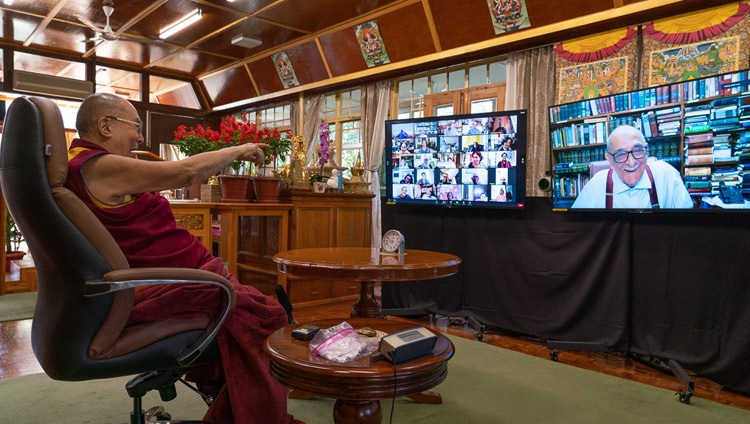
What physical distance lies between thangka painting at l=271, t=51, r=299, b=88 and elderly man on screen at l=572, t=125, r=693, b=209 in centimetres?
450

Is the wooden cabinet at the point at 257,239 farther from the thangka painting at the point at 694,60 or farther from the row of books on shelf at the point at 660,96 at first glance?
the thangka painting at the point at 694,60

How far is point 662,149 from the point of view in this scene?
2801 mm

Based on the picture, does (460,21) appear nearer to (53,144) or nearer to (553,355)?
(553,355)

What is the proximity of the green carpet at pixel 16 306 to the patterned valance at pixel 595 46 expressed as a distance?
4.69 m

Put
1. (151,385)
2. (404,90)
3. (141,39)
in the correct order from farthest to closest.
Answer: (141,39) → (404,90) → (151,385)

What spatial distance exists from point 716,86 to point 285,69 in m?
5.18

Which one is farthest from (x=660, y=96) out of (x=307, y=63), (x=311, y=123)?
(x=311, y=123)

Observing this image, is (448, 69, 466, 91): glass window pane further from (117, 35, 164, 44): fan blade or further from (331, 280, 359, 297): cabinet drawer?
(117, 35, 164, 44): fan blade

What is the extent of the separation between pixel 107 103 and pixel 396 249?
4.85ft

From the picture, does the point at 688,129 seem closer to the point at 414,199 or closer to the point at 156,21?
the point at 414,199

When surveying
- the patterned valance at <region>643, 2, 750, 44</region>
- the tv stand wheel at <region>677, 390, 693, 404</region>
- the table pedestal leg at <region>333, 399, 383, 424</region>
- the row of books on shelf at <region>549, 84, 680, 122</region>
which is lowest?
the tv stand wheel at <region>677, 390, 693, 404</region>

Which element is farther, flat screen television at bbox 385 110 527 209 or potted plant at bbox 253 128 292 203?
potted plant at bbox 253 128 292 203

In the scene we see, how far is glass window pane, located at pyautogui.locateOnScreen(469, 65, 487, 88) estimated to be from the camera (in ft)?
15.9

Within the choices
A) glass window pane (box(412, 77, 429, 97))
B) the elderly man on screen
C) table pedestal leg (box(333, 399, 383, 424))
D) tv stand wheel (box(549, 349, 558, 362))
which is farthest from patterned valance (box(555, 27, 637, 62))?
table pedestal leg (box(333, 399, 383, 424))
